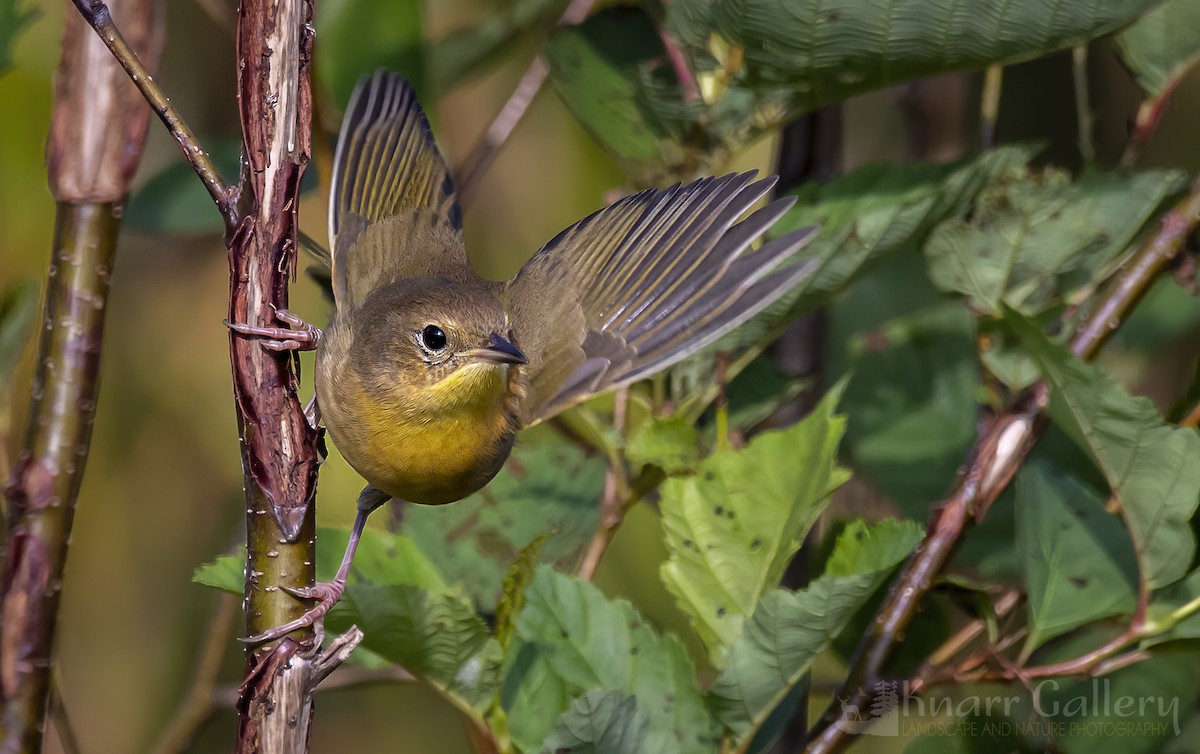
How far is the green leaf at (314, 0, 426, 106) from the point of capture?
174 centimetres

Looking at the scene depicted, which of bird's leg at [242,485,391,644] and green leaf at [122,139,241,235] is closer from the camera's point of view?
bird's leg at [242,485,391,644]

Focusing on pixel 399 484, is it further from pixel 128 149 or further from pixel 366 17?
pixel 366 17

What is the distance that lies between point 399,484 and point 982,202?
82cm

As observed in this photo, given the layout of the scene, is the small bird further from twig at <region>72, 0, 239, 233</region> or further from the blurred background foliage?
twig at <region>72, 0, 239, 233</region>

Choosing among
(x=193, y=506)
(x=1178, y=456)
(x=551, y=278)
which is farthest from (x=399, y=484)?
(x=193, y=506)

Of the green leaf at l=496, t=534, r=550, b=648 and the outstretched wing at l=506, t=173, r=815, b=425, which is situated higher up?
the outstretched wing at l=506, t=173, r=815, b=425

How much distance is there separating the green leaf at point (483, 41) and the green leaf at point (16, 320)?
2.15 feet

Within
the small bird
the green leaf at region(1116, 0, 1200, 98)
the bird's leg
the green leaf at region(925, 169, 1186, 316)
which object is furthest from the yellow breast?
the green leaf at region(1116, 0, 1200, 98)

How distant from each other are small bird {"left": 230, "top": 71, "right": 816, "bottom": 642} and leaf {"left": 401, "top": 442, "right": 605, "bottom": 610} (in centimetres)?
4

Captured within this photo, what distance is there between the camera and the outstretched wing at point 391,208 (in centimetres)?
180

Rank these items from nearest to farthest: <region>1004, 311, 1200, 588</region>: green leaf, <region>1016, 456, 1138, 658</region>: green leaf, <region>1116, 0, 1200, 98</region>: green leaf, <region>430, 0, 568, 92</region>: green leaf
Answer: <region>1004, 311, 1200, 588</region>: green leaf, <region>1016, 456, 1138, 658</region>: green leaf, <region>1116, 0, 1200, 98</region>: green leaf, <region>430, 0, 568, 92</region>: green leaf

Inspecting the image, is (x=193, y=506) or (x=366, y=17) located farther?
(x=193, y=506)

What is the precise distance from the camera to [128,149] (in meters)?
1.47

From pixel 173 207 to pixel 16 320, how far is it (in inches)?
13.3
